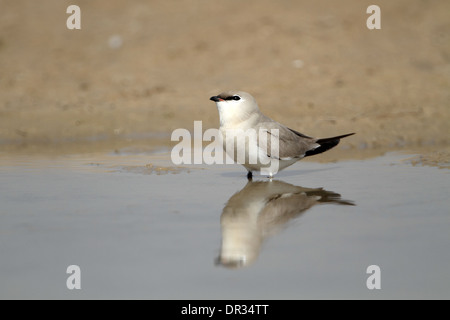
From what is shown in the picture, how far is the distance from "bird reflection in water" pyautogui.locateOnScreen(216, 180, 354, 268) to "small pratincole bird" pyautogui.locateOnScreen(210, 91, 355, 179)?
0.22m

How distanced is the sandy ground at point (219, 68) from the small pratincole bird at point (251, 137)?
2.09 m

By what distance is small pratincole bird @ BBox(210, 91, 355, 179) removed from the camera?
241 inches

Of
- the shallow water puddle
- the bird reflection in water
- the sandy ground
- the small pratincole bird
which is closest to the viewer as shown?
the shallow water puddle

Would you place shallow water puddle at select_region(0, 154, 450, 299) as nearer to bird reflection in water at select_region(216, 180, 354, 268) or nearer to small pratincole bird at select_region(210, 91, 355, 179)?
bird reflection in water at select_region(216, 180, 354, 268)

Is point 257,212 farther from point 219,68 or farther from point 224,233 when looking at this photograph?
point 219,68

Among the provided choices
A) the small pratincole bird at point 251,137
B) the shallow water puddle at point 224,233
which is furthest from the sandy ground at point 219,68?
the shallow water puddle at point 224,233

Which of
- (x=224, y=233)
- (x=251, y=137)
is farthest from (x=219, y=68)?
(x=224, y=233)

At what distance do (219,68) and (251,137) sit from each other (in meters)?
6.31

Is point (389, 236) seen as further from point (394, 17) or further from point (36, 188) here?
point (394, 17)

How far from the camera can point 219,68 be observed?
483 inches

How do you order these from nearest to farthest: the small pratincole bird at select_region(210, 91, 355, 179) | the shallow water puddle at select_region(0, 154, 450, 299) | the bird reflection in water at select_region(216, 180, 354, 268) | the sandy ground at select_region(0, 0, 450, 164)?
the shallow water puddle at select_region(0, 154, 450, 299) → the bird reflection in water at select_region(216, 180, 354, 268) → the small pratincole bird at select_region(210, 91, 355, 179) → the sandy ground at select_region(0, 0, 450, 164)

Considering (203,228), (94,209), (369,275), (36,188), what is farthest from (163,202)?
(369,275)

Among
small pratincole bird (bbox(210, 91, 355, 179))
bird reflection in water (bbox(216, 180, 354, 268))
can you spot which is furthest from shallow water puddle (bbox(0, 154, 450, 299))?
small pratincole bird (bbox(210, 91, 355, 179))

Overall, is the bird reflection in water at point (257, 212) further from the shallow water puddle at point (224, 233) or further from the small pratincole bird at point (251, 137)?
A: the small pratincole bird at point (251, 137)
